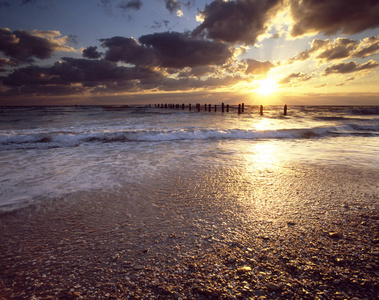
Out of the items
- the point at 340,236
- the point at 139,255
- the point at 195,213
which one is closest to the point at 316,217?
the point at 340,236

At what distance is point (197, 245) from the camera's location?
2068 millimetres

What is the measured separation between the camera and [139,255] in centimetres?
193

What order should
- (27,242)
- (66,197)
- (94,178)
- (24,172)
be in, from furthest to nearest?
(24,172) → (94,178) → (66,197) → (27,242)

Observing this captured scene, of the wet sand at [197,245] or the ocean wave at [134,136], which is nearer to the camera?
the wet sand at [197,245]

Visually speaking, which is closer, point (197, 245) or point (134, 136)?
point (197, 245)

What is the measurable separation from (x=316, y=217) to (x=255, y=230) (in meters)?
0.90

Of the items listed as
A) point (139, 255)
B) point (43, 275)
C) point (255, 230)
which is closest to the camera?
point (43, 275)

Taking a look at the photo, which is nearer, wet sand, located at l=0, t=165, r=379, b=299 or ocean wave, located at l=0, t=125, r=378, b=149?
wet sand, located at l=0, t=165, r=379, b=299

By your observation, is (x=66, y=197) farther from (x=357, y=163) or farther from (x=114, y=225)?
(x=357, y=163)

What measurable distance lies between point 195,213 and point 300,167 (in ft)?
11.3

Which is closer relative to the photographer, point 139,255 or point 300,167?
point 139,255

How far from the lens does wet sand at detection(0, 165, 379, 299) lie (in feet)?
5.14

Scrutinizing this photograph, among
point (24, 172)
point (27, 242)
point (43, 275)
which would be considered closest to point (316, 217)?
point (43, 275)

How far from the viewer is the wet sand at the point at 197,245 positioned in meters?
1.57
